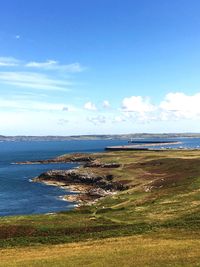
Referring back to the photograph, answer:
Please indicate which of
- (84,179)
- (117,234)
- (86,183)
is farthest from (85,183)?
(117,234)

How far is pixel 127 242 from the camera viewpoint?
4909cm

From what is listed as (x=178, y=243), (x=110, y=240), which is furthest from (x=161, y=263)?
(x=110, y=240)

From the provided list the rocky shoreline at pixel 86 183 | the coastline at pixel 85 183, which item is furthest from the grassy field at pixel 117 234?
the rocky shoreline at pixel 86 183

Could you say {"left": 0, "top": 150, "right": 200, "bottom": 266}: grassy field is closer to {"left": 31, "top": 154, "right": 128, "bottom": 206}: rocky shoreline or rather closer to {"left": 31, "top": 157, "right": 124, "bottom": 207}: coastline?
{"left": 31, "top": 157, "right": 124, "bottom": 207}: coastline

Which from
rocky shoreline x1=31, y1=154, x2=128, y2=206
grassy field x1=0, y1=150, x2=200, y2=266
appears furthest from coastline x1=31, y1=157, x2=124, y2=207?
grassy field x1=0, y1=150, x2=200, y2=266

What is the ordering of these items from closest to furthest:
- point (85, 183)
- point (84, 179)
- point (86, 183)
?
point (86, 183) → point (85, 183) → point (84, 179)

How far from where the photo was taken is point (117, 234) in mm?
54688

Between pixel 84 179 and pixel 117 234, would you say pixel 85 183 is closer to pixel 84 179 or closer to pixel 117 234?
pixel 84 179

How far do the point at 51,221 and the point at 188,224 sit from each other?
20015mm

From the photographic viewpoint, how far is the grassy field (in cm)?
4212

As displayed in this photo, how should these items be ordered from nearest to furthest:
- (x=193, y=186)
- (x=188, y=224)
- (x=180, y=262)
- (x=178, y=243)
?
1. (x=180, y=262)
2. (x=178, y=243)
3. (x=188, y=224)
4. (x=193, y=186)

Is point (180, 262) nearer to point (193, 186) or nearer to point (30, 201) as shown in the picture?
point (193, 186)

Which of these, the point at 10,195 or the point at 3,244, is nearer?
the point at 3,244

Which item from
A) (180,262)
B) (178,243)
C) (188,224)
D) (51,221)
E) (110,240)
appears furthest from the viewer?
(51,221)
